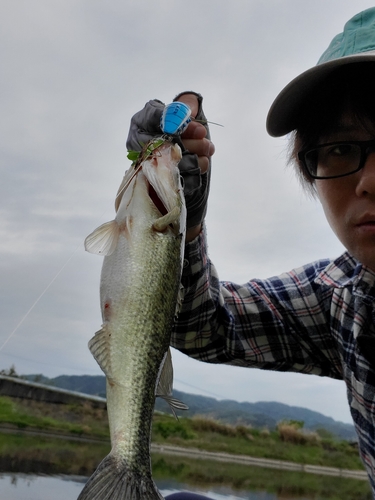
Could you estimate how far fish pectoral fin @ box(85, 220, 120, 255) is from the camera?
1638 millimetres

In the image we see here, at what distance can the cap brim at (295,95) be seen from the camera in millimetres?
1931

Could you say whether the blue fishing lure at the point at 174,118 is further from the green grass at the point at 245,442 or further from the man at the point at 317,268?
the green grass at the point at 245,442

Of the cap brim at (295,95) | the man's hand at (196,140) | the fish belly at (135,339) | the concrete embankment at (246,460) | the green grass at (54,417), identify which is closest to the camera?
the fish belly at (135,339)

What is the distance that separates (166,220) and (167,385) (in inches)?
24.2

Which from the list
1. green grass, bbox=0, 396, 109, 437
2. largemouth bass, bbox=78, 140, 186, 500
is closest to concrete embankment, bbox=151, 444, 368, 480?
green grass, bbox=0, 396, 109, 437

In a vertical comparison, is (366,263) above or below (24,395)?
above

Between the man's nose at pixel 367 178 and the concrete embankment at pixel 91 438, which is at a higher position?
the man's nose at pixel 367 178

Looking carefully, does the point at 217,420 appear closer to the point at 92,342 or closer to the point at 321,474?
the point at 321,474

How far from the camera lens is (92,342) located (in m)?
1.50

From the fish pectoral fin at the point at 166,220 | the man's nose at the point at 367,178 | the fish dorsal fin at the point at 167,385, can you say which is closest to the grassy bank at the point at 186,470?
the fish dorsal fin at the point at 167,385

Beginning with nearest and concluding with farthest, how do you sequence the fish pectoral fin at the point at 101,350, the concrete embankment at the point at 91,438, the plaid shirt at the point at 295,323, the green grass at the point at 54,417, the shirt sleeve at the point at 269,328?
1. the fish pectoral fin at the point at 101,350
2. the plaid shirt at the point at 295,323
3. the shirt sleeve at the point at 269,328
4. the concrete embankment at the point at 91,438
5. the green grass at the point at 54,417

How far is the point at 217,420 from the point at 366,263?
10836 mm

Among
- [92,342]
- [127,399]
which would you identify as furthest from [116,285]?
[127,399]

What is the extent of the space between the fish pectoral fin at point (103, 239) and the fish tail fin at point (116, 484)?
69 cm
